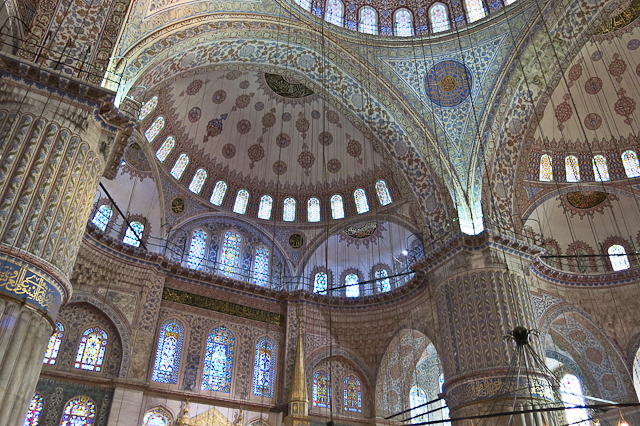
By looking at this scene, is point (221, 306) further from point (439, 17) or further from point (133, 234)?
point (439, 17)

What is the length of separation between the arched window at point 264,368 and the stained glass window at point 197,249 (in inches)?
114

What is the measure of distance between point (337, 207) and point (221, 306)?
198 inches

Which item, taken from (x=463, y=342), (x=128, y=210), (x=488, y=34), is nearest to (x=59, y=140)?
(x=128, y=210)

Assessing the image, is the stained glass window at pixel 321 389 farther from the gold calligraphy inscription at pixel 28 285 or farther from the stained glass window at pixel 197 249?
the gold calligraphy inscription at pixel 28 285

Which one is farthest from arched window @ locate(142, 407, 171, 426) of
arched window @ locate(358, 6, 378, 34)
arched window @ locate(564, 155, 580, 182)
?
arched window @ locate(564, 155, 580, 182)

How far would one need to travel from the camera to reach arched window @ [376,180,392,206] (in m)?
16.3

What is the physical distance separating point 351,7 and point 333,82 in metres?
2.20

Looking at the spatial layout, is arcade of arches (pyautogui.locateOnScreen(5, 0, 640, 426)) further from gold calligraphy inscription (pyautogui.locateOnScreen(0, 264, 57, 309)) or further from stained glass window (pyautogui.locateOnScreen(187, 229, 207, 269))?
gold calligraphy inscription (pyautogui.locateOnScreen(0, 264, 57, 309))

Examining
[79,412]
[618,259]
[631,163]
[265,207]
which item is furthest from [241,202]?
[631,163]

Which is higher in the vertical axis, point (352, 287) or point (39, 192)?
point (352, 287)

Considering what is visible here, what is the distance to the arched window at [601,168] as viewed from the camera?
14.5m

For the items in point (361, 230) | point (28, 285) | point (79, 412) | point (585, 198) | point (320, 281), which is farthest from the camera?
point (361, 230)

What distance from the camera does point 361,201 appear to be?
16.9m

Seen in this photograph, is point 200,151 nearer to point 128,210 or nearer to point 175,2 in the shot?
point 128,210
